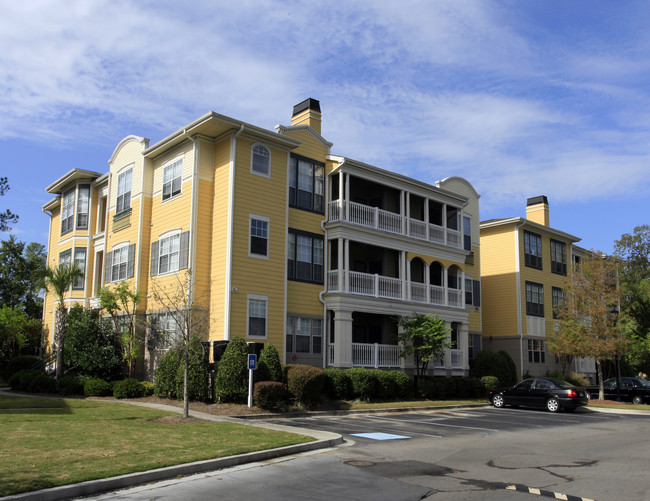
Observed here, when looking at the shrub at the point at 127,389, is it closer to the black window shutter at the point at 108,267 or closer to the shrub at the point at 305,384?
the shrub at the point at 305,384

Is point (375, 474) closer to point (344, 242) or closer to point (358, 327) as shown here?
point (344, 242)

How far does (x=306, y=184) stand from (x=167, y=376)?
32.8 feet

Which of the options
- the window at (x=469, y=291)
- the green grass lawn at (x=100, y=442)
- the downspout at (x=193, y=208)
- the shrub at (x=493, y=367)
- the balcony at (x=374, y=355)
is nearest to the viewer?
the green grass lawn at (x=100, y=442)

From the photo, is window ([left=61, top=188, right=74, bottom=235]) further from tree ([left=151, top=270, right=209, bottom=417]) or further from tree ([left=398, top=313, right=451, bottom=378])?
tree ([left=398, top=313, right=451, bottom=378])

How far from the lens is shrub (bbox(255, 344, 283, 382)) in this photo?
21.1m

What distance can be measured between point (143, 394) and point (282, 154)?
1093 centimetres

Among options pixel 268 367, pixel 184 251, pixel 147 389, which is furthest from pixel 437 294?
pixel 147 389

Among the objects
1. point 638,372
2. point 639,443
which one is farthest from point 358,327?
point 638,372

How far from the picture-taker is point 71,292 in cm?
3136

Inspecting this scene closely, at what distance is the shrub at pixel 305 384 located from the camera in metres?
21.2

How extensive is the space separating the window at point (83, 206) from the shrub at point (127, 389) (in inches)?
460

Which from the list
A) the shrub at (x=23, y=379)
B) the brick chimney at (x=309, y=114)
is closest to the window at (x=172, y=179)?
the brick chimney at (x=309, y=114)

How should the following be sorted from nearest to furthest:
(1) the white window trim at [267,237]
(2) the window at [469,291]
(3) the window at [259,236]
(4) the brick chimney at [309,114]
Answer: (1) the white window trim at [267,237] → (3) the window at [259,236] → (4) the brick chimney at [309,114] → (2) the window at [469,291]

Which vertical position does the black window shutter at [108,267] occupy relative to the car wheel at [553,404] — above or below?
above
